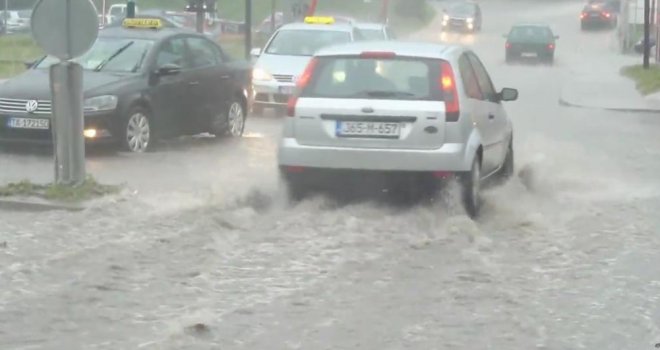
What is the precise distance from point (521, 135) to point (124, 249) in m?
11.1

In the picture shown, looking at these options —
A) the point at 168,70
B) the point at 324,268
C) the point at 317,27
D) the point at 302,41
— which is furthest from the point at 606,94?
the point at 324,268

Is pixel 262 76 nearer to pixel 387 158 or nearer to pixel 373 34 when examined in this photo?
pixel 373 34

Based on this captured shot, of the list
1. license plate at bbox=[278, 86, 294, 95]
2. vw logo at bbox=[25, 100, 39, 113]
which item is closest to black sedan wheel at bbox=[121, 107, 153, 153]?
vw logo at bbox=[25, 100, 39, 113]

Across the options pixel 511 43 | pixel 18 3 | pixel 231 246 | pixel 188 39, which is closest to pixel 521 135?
pixel 188 39

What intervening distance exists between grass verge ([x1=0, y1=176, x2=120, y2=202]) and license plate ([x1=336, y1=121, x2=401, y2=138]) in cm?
241

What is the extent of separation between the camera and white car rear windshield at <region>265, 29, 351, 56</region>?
80.0 feet

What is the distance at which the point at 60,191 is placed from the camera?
481 inches

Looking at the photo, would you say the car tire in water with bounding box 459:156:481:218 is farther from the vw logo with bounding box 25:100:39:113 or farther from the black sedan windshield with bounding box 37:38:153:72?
the black sedan windshield with bounding box 37:38:153:72

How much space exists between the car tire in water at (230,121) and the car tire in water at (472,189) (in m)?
7.33

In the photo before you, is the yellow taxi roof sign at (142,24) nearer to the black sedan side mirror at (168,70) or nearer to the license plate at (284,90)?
the black sedan side mirror at (168,70)

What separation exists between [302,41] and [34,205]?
43.1 feet

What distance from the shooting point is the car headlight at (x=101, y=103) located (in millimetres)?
15953

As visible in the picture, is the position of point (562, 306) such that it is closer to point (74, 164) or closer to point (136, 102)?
point (74, 164)

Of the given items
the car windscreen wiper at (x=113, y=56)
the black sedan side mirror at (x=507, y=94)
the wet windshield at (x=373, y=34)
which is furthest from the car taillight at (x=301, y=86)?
the wet windshield at (x=373, y=34)
